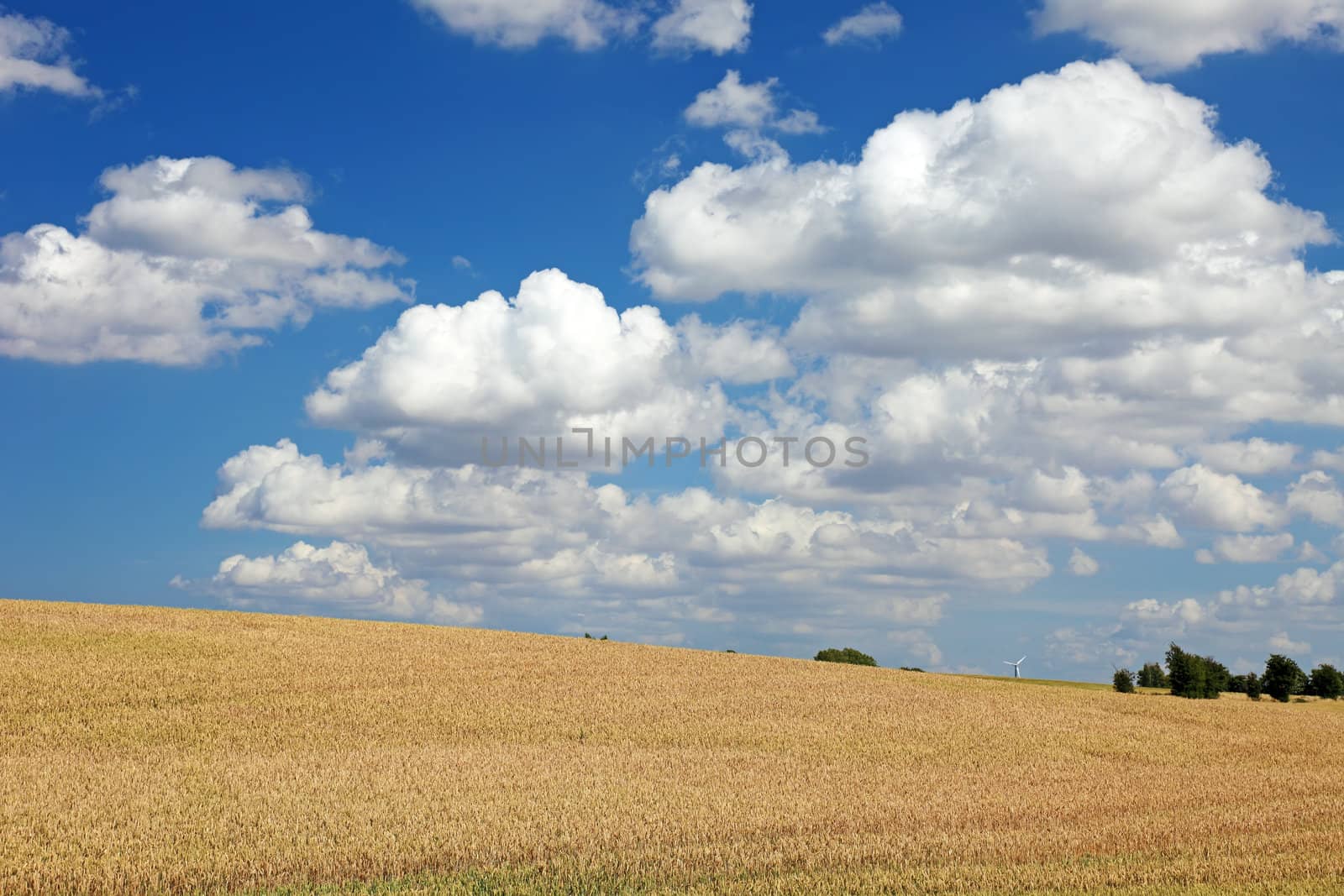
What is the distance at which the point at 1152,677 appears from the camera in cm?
13075

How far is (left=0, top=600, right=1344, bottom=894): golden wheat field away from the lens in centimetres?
1694

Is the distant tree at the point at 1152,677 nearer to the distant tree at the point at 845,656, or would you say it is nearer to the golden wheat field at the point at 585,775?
the distant tree at the point at 845,656

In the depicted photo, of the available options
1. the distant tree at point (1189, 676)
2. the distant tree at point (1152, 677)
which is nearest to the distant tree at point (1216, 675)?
the distant tree at point (1189, 676)

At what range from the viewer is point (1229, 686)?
11394cm

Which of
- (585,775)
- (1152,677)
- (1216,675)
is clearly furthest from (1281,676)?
(585,775)

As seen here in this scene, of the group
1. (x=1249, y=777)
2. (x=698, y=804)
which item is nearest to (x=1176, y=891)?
(x=698, y=804)

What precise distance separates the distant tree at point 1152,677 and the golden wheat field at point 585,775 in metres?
83.0

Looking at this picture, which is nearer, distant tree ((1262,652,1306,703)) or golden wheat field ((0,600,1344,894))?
golden wheat field ((0,600,1344,894))

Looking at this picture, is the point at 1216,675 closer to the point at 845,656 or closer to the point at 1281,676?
the point at 1281,676

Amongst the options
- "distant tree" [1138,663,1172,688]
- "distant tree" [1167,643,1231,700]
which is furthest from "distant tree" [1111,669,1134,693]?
"distant tree" [1138,663,1172,688]

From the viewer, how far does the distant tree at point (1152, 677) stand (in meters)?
128

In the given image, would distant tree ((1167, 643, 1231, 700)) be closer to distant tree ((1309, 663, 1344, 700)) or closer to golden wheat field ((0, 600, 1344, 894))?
distant tree ((1309, 663, 1344, 700))

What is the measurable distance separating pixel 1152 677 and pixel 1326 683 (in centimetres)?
2580

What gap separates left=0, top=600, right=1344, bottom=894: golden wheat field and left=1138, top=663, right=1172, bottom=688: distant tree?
83.0 meters
